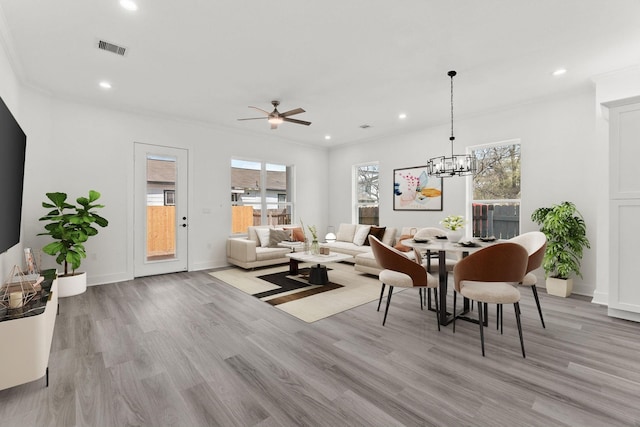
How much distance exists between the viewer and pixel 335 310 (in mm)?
3529

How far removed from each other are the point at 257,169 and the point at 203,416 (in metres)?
5.50

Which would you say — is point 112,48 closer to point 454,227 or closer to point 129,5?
point 129,5

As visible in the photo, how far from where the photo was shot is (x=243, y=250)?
562cm

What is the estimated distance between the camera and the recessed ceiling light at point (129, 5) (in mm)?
2426

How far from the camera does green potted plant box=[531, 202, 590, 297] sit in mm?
3984

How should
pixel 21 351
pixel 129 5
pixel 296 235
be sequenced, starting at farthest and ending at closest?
pixel 296 235 → pixel 129 5 → pixel 21 351

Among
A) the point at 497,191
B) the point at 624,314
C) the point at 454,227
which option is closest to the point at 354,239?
the point at 497,191

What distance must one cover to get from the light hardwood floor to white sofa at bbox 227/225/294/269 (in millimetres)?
2112

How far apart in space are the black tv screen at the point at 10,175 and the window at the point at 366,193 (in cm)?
600

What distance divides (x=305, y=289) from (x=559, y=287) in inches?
138

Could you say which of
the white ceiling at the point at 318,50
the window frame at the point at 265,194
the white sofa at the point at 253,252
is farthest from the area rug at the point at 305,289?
the white ceiling at the point at 318,50

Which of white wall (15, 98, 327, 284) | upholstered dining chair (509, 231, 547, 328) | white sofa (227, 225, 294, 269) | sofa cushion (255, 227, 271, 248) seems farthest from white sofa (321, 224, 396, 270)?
upholstered dining chair (509, 231, 547, 328)

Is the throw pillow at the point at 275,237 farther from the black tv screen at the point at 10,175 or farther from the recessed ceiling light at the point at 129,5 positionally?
the recessed ceiling light at the point at 129,5

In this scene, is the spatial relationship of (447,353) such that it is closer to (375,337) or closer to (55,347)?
(375,337)
